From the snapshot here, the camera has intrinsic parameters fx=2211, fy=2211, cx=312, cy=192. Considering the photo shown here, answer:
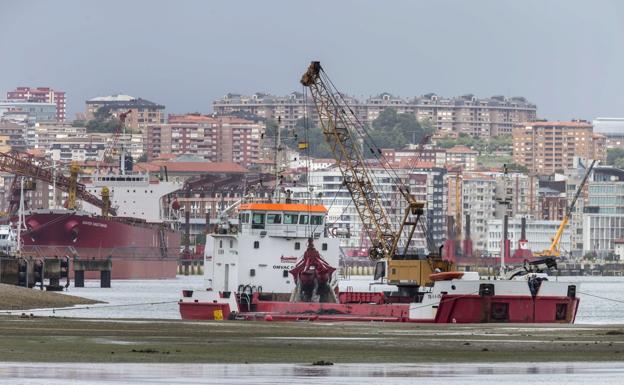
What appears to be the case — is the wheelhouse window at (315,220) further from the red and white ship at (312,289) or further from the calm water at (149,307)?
the calm water at (149,307)

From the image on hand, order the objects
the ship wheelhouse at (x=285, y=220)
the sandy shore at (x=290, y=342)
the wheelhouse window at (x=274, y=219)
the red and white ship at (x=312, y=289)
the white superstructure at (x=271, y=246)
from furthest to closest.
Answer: the wheelhouse window at (x=274, y=219)
the ship wheelhouse at (x=285, y=220)
the white superstructure at (x=271, y=246)
the red and white ship at (x=312, y=289)
the sandy shore at (x=290, y=342)

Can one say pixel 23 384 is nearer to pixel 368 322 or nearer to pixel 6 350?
pixel 6 350

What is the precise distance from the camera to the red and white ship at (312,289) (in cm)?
8750

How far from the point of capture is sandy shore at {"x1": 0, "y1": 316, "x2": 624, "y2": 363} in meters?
54.6

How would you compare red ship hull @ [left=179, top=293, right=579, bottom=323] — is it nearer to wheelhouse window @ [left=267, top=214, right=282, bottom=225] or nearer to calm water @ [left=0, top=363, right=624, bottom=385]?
wheelhouse window @ [left=267, top=214, right=282, bottom=225]

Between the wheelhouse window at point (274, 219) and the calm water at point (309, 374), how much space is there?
44.1 meters

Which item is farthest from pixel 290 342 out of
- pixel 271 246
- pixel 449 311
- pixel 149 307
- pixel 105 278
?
pixel 105 278

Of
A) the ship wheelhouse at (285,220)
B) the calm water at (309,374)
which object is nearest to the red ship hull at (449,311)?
the ship wheelhouse at (285,220)

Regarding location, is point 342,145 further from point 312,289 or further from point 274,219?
point 312,289

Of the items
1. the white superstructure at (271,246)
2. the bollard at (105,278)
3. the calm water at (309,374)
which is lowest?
the bollard at (105,278)

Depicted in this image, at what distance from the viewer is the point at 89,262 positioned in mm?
175250

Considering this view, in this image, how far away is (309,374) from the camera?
4900cm

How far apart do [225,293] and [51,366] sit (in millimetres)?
43466

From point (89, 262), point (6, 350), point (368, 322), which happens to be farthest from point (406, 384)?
point (89, 262)
